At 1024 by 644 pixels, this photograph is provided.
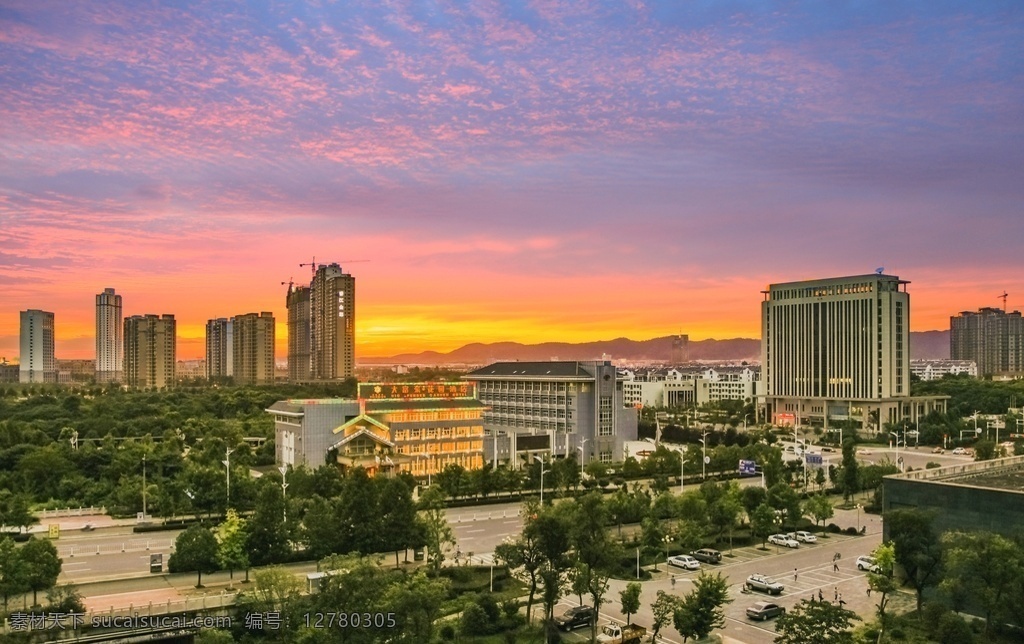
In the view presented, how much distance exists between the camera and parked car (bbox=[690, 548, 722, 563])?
90.1 feet

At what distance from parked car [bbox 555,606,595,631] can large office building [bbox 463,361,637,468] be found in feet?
88.6

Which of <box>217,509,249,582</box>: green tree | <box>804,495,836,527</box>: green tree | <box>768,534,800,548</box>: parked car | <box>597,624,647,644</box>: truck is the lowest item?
<box>768,534,800,548</box>: parked car

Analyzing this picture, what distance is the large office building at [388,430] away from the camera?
1697 inches

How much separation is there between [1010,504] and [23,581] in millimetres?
26830

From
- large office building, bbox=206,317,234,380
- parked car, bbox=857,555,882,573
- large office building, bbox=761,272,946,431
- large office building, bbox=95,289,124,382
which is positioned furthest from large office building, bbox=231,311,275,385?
parked car, bbox=857,555,882,573

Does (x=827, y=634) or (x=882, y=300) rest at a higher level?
(x=882, y=300)

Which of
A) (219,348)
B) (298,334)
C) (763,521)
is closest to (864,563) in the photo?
(763,521)

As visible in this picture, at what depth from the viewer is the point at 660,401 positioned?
10650cm

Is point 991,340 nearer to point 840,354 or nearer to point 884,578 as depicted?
point 840,354

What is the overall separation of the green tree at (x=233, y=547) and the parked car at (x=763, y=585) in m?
15.4

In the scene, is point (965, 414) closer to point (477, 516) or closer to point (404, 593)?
point (477, 516)

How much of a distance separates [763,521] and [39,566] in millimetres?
23559

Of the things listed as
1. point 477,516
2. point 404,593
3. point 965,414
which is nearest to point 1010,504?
point 404,593

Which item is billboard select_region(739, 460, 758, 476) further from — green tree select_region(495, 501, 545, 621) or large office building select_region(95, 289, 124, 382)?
large office building select_region(95, 289, 124, 382)
